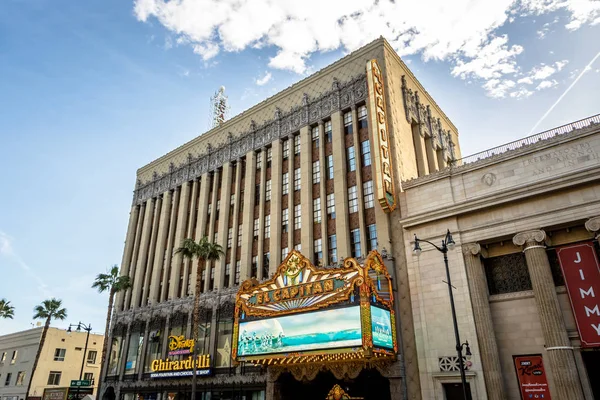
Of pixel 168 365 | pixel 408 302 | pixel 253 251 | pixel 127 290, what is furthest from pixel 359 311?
pixel 127 290

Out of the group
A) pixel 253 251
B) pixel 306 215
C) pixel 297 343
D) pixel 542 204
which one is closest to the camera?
pixel 542 204

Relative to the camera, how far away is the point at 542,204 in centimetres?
2602

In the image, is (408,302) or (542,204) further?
(408,302)

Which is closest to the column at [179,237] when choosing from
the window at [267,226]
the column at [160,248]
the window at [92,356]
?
the column at [160,248]

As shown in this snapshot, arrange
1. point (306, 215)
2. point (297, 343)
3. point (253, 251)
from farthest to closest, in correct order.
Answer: point (253, 251) < point (306, 215) < point (297, 343)

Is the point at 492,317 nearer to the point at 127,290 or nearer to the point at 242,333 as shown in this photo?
the point at 242,333

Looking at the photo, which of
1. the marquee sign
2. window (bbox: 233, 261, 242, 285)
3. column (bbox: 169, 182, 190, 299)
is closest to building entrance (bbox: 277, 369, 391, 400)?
the marquee sign

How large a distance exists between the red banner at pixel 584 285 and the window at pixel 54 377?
224 feet

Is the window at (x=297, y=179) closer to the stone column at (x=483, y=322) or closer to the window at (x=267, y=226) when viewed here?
the window at (x=267, y=226)

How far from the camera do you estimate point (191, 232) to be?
48344 millimetres

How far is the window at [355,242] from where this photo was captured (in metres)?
33.7

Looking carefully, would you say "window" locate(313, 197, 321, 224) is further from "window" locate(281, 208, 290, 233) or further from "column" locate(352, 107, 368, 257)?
"column" locate(352, 107, 368, 257)

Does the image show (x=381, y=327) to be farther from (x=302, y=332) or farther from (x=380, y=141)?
(x=380, y=141)

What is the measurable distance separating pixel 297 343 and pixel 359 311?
5.18m
